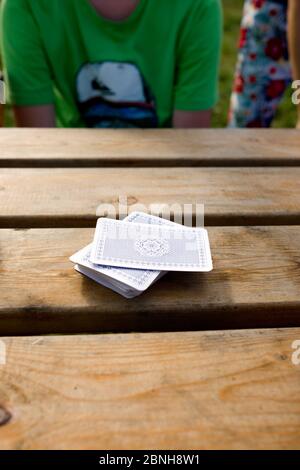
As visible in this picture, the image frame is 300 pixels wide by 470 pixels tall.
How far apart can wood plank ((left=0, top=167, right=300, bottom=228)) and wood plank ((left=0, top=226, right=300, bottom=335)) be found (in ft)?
0.40

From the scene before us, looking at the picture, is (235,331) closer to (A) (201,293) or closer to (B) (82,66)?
(A) (201,293)

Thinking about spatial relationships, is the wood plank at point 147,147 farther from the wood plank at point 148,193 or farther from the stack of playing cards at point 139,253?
the stack of playing cards at point 139,253

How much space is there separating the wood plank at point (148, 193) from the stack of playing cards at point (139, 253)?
94 millimetres

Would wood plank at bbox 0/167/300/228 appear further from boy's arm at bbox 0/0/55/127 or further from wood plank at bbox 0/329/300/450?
boy's arm at bbox 0/0/55/127

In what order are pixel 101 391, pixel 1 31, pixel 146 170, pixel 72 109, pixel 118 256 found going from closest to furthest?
pixel 101 391, pixel 118 256, pixel 146 170, pixel 1 31, pixel 72 109

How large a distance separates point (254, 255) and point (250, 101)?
1264 millimetres

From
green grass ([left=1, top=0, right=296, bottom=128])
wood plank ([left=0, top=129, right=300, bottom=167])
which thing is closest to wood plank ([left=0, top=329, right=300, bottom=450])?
wood plank ([left=0, top=129, right=300, bottom=167])

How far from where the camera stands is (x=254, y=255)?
888 millimetres

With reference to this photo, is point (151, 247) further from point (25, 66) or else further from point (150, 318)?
point (25, 66)

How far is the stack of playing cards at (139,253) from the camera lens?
794mm

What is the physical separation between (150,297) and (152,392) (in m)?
0.19

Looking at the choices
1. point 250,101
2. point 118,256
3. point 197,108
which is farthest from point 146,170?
point 250,101

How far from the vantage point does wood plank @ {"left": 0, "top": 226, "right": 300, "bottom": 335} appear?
0.75 m

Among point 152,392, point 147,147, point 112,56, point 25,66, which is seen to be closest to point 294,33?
point 112,56
